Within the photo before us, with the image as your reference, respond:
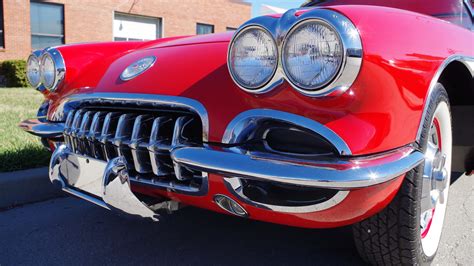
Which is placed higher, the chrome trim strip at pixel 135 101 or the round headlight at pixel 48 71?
the round headlight at pixel 48 71

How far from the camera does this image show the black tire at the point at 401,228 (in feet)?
5.62

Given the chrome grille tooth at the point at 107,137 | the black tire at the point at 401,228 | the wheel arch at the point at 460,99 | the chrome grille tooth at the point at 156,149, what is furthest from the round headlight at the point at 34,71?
the wheel arch at the point at 460,99

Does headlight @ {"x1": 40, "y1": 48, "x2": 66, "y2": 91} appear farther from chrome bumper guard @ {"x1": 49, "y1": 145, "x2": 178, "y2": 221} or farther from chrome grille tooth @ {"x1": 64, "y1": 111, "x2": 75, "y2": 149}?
chrome bumper guard @ {"x1": 49, "y1": 145, "x2": 178, "y2": 221}

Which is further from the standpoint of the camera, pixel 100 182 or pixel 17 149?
pixel 17 149

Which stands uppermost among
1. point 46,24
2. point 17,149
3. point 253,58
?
point 46,24

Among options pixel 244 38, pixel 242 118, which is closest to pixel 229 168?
pixel 242 118

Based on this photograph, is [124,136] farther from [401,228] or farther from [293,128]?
[401,228]

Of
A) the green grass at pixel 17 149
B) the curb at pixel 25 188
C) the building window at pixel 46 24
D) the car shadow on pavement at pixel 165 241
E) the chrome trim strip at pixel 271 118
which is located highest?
the building window at pixel 46 24

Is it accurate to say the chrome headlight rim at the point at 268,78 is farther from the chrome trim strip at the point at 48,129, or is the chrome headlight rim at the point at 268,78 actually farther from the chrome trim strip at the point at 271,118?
the chrome trim strip at the point at 48,129

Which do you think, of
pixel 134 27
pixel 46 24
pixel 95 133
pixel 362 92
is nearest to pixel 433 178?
pixel 362 92

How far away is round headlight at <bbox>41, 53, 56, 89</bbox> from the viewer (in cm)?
267

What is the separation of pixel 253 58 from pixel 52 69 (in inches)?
61.5

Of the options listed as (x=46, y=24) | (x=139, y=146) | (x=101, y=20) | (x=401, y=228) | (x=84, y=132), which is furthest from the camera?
(x=101, y=20)

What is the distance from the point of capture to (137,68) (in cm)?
222
